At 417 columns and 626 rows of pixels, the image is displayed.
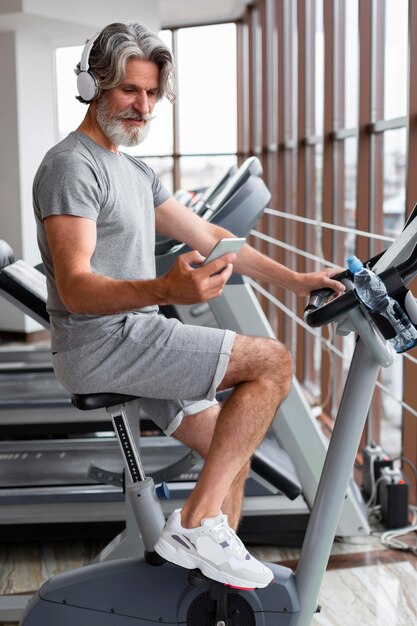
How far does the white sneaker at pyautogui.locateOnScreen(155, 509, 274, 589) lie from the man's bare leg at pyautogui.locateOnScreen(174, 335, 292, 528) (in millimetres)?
23

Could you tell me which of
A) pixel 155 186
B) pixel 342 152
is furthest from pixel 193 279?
pixel 342 152

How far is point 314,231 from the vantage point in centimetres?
662

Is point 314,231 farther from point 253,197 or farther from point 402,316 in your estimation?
point 402,316

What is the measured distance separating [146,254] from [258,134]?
7.84 metres

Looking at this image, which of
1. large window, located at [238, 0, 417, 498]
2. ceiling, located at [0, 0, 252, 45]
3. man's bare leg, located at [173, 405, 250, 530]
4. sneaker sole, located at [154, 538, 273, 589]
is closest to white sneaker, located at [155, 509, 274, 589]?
sneaker sole, located at [154, 538, 273, 589]

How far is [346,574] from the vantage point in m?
2.89

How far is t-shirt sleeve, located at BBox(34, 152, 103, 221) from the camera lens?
179 centimetres

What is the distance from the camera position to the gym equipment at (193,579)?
193 cm

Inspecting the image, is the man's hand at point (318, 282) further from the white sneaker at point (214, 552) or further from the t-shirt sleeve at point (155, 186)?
the white sneaker at point (214, 552)

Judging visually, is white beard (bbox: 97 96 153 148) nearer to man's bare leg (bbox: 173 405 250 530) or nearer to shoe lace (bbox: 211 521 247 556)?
man's bare leg (bbox: 173 405 250 530)

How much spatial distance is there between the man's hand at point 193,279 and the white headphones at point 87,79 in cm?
56

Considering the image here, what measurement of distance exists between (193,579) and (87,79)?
1146mm

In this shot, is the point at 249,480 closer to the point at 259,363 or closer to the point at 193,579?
the point at 193,579

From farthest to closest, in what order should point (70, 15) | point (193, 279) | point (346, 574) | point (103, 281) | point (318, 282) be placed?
point (70, 15)
point (346, 574)
point (318, 282)
point (103, 281)
point (193, 279)
